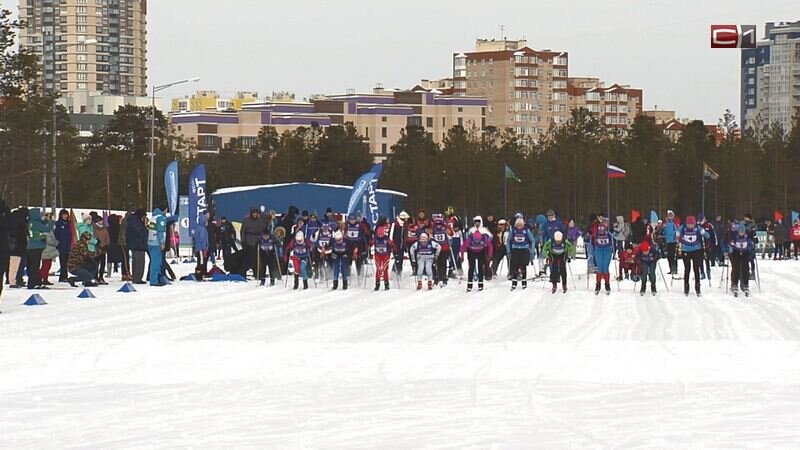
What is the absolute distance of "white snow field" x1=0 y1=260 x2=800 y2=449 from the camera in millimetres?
10250

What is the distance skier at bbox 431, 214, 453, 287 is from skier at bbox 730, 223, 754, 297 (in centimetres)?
618

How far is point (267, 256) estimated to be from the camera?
3039 centimetres

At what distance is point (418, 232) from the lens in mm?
30609

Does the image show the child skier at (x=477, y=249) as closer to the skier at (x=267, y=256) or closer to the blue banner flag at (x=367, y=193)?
the skier at (x=267, y=256)

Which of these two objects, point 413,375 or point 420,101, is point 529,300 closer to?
point 413,375

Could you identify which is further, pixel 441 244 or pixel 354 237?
pixel 441 244

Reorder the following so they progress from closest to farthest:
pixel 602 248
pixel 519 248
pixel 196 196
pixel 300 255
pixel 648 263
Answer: pixel 648 263, pixel 602 248, pixel 519 248, pixel 300 255, pixel 196 196

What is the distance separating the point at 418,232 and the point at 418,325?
10769mm

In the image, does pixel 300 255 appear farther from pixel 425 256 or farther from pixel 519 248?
pixel 519 248

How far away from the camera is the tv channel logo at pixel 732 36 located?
26469mm

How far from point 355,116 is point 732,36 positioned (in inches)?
6189

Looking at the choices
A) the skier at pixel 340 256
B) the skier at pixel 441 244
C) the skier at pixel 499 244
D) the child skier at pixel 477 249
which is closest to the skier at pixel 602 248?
the child skier at pixel 477 249

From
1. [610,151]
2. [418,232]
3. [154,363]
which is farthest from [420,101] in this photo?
[154,363]

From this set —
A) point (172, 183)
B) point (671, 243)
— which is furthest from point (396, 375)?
point (172, 183)
